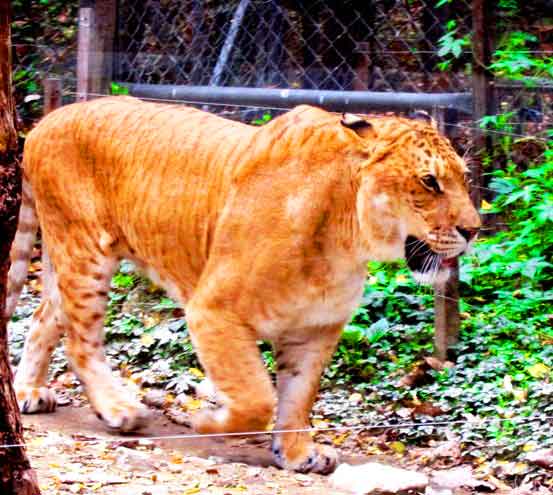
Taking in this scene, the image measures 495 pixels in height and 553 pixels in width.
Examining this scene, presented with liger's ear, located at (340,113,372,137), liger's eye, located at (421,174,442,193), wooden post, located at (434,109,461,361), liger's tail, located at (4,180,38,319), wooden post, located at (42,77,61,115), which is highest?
liger's ear, located at (340,113,372,137)

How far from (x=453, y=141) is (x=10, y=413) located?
4173mm

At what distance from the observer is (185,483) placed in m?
4.56

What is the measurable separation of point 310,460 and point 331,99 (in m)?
2.82

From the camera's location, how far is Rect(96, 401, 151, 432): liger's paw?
18.3 ft

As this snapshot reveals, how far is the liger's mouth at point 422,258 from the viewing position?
487 cm

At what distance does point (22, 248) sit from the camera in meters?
6.20

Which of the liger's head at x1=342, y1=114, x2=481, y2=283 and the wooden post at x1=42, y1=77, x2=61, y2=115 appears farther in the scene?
the wooden post at x1=42, y1=77, x2=61, y2=115

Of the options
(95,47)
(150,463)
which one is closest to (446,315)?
(150,463)

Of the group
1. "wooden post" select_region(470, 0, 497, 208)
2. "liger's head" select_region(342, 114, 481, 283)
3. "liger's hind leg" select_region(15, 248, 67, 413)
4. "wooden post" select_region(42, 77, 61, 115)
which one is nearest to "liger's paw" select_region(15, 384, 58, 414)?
"liger's hind leg" select_region(15, 248, 67, 413)

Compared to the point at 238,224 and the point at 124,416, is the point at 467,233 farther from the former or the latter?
the point at 124,416

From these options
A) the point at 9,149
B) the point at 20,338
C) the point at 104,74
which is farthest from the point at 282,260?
the point at 104,74

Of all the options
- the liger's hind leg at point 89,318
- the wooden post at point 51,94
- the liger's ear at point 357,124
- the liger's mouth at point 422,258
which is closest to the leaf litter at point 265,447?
the liger's hind leg at point 89,318

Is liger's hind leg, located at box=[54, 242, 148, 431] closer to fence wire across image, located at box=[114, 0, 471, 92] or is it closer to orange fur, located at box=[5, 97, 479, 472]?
orange fur, located at box=[5, 97, 479, 472]

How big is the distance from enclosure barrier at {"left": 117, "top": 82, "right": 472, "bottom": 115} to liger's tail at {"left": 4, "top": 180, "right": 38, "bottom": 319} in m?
1.80
